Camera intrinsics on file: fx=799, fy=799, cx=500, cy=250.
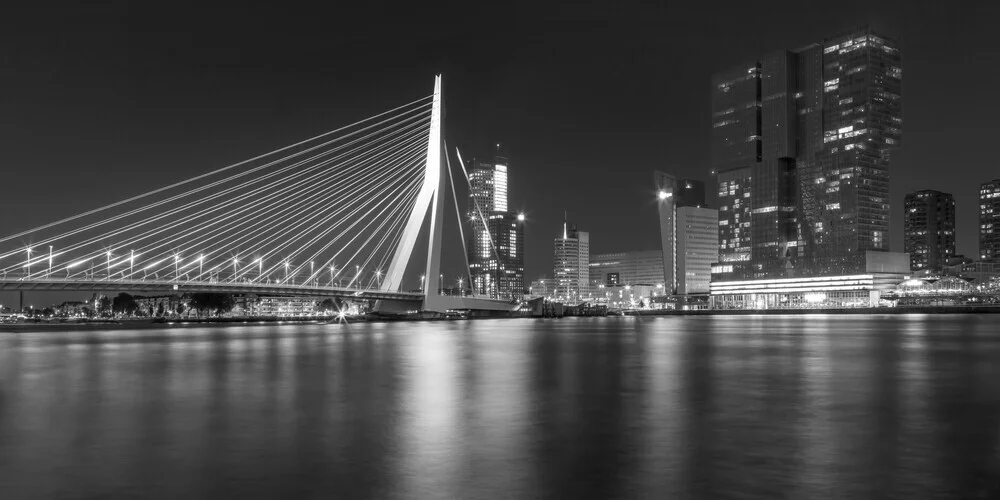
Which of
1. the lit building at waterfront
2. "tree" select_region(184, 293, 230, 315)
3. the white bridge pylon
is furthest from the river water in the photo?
the lit building at waterfront

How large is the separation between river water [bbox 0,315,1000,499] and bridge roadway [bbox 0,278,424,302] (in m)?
26.5

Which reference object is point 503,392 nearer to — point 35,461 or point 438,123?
point 35,461

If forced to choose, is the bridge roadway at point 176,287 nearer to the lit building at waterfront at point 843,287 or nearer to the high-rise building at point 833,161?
the lit building at waterfront at point 843,287

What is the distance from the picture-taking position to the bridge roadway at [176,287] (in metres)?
49.3

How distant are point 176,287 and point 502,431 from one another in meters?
50.8

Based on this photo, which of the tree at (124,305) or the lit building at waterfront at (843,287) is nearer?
the tree at (124,305)

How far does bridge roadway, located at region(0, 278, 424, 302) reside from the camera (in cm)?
4931

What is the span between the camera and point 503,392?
1894 cm

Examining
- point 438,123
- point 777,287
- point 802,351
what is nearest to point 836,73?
point 777,287

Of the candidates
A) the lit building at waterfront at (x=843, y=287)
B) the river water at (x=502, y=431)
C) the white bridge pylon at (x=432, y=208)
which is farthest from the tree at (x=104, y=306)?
the river water at (x=502, y=431)

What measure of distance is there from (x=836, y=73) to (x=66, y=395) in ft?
656

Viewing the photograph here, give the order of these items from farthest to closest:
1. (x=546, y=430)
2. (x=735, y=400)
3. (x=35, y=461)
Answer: (x=735, y=400), (x=546, y=430), (x=35, y=461)

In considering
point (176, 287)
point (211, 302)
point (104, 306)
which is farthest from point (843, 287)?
point (104, 306)

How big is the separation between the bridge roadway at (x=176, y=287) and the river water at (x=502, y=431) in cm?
2646
